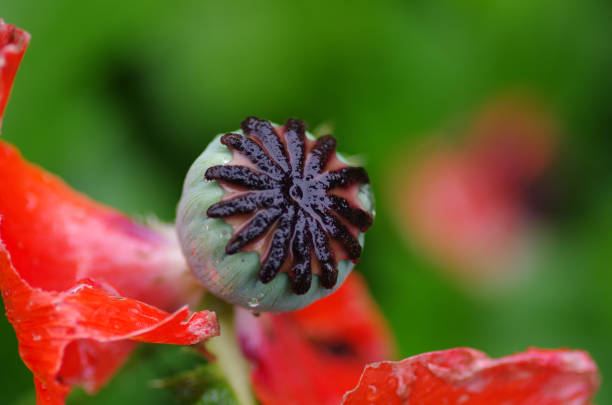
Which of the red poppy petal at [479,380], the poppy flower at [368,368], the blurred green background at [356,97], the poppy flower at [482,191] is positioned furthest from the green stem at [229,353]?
the poppy flower at [482,191]

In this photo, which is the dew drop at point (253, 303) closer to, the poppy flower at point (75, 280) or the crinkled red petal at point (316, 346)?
the poppy flower at point (75, 280)

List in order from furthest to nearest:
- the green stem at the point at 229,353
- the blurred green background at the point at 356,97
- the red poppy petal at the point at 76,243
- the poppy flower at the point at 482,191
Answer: the poppy flower at the point at 482,191
the blurred green background at the point at 356,97
the green stem at the point at 229,353
the red poppy petal at the point at 76,243

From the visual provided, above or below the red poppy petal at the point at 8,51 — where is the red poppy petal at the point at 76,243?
below

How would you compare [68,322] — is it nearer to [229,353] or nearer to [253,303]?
[253,303]

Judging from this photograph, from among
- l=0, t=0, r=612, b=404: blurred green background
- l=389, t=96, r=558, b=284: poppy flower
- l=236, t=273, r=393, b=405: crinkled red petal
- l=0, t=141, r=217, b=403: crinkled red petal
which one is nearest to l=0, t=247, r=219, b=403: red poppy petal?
l=0, t=141, r=217, b=403: crinkled red petal

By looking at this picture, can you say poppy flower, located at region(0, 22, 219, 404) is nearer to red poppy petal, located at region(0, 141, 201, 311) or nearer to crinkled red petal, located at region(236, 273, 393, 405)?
red poppy petal, located at region(0, 141, 201, 311)

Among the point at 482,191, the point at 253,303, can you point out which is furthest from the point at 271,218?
the point at 482,191
